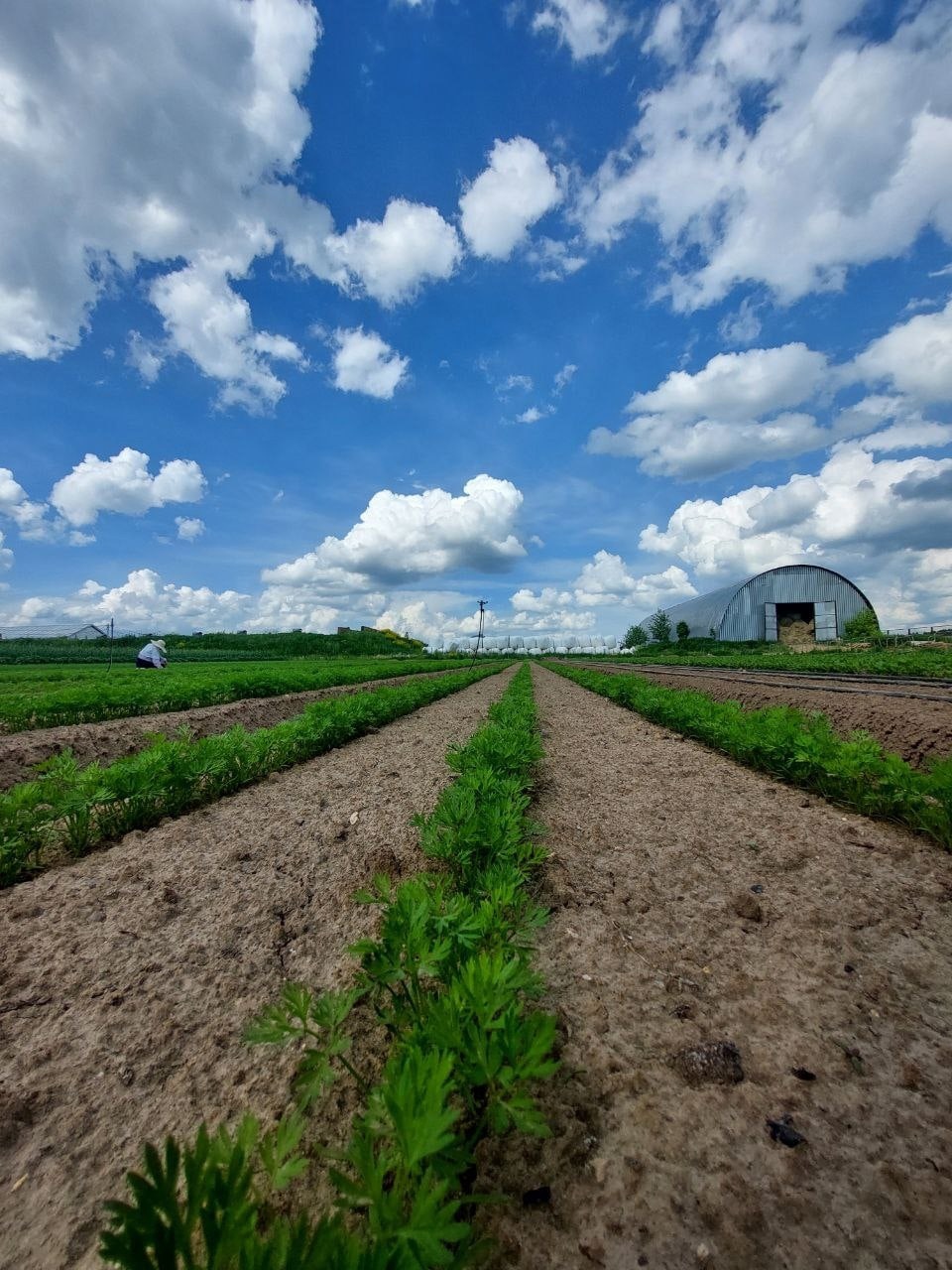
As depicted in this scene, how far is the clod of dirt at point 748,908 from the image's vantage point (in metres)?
3.40

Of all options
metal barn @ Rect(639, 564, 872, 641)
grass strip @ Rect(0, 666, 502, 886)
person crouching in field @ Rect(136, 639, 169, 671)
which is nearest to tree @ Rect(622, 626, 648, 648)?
metal barn @ Rect(639, 564, 872, 641)

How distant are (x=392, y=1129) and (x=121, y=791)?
4.51 m

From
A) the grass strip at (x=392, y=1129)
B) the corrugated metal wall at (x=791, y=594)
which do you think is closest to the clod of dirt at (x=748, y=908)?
the grass strip at (x=392, y=1129)

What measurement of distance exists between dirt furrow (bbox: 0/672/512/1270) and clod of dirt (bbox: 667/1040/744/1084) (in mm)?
1414

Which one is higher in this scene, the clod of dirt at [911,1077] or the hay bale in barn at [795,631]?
the hay bale in barn at [795,631]

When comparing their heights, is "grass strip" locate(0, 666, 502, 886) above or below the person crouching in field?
below

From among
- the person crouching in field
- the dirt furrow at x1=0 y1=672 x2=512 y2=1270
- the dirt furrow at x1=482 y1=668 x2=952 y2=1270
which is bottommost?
the dirt furrow at x1=0 y1=672 x2=512 y2=1270

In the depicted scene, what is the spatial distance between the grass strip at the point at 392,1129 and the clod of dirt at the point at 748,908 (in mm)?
1491

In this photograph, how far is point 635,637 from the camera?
98.4 meters

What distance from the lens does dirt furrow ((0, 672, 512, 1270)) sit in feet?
6.18

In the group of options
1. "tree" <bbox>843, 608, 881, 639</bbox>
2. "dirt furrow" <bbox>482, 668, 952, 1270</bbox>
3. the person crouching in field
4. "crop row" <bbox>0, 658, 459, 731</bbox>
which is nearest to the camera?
"dirt furrow" <bbox>482, 668, 952, 1270</bbox>

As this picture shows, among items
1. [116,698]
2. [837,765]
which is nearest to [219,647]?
[116,698]

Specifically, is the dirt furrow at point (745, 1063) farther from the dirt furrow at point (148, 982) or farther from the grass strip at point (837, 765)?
the dirt furrow at point (148, 982)

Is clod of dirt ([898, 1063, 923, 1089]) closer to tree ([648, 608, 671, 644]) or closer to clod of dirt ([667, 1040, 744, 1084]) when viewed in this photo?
clod of dirt ([667, 1040, 744, 1084])
